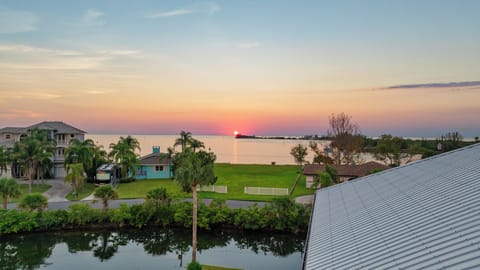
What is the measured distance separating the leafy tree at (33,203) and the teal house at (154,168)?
22104 mm

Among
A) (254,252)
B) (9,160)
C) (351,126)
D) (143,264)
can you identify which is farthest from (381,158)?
(9,160)

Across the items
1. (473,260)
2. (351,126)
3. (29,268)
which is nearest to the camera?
(473,260)

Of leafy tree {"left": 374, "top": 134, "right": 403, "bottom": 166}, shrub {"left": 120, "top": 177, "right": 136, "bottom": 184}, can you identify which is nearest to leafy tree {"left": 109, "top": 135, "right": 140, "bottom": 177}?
shrub {"left": 120, "top": 177, "right": 136, "bottom": 184}

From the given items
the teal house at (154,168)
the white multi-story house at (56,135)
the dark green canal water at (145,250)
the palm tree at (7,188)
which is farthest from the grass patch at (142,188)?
the white multi-story house at (56,135)

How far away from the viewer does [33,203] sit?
902 inches

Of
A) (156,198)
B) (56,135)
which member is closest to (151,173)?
(56,135)

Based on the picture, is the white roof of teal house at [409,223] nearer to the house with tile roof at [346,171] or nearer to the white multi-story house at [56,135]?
the house with tile roof at [346,171]

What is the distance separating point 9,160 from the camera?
1444 inches

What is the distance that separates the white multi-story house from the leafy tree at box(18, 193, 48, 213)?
22.7 metres

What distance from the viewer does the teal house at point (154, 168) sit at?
4572 centimetres

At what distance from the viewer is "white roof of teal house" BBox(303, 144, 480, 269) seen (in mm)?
6273

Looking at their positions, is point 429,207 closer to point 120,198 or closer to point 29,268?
point 29,268

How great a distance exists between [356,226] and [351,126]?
4864 centimetres

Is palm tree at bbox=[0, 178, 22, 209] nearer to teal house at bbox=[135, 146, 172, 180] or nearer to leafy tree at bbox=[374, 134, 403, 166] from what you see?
teal house at bbox=[135, 146, 172, 180]
